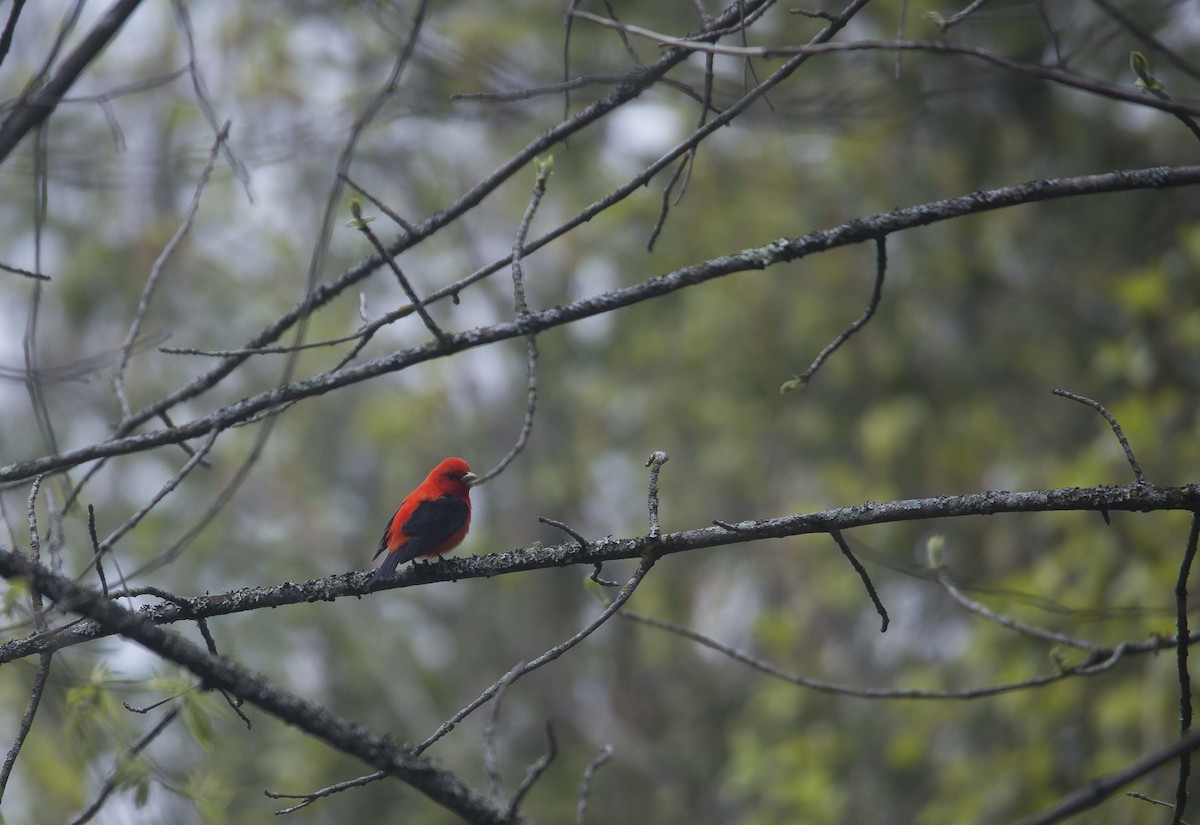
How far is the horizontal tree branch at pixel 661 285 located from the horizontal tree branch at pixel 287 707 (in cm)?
74

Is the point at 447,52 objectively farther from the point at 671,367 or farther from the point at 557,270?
the point at 557,270

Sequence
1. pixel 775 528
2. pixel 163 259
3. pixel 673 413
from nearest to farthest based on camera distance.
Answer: pixel 775 528 < pixel 163 259 < pixel 673 413

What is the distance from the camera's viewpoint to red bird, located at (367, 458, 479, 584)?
14.5ft

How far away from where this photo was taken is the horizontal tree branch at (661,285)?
2.58 metres

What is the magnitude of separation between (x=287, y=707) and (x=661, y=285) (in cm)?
144

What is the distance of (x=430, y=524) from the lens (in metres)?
4.56

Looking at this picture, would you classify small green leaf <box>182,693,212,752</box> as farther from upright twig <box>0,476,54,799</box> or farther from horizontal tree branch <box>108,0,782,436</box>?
horizontal tree branch <box>108,0,782,436</box>

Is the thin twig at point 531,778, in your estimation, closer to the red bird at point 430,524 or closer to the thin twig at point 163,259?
the thin twig at point 163,259

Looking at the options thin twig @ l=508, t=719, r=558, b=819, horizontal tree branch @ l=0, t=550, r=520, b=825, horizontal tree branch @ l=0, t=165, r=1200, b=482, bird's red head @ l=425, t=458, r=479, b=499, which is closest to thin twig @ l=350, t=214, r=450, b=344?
horizontal tree branch @ l=0, t=165, r=1200, b=482

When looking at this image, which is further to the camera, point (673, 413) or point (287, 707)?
point (673, 413)

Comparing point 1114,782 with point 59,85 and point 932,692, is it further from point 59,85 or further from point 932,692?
point 59,85

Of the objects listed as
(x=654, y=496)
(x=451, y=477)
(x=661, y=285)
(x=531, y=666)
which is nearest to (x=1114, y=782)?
(x=531, y=666)

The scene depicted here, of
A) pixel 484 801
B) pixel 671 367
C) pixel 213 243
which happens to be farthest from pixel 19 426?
pixel 484 801

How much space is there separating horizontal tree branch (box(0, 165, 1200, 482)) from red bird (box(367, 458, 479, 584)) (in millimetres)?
1362
